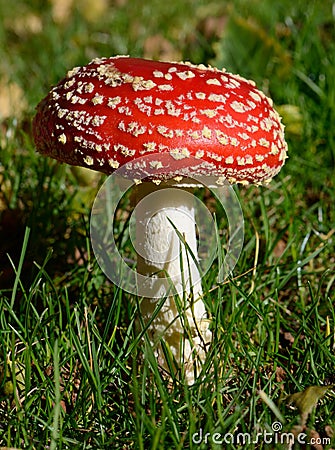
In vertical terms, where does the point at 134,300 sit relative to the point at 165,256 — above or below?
below

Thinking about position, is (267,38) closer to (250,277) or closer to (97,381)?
(250,277)

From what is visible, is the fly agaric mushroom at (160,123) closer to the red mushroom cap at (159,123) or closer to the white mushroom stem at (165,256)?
the red mushroom cap at (159,123)

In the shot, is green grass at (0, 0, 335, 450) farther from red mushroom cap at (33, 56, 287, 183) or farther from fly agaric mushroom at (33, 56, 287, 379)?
red mushroom cap at (33, 56, 287, 183)

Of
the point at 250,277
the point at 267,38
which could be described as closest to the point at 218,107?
the point at 250,277

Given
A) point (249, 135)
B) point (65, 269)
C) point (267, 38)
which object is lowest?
point (65, 269)

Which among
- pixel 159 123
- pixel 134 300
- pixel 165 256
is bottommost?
pixel 134 300

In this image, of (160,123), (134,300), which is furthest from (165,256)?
(160,123)

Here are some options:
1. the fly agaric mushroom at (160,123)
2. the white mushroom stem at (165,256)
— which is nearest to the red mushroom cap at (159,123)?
the fly agaric mushroom at (160,123)

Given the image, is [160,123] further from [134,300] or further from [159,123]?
[134,300]
